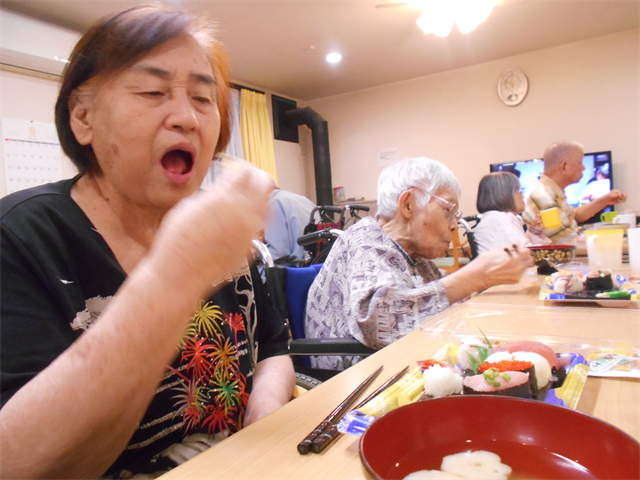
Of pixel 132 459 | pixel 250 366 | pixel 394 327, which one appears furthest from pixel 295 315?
pixel 132 459

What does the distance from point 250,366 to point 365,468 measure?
0.66m

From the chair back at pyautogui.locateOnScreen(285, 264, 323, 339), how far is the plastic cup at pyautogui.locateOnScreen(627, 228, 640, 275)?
124 centimetres

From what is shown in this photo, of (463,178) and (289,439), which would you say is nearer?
(289,439)

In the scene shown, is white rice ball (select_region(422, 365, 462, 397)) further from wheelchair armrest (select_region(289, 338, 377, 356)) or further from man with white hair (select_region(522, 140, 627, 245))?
man with white hair (select_region(522, 140, 627, 245))

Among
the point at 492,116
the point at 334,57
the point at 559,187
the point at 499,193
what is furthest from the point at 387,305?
the point at 492,116

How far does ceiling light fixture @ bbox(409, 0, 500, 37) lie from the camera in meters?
2.85

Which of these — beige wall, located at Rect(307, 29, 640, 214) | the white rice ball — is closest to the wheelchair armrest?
the white rice ball

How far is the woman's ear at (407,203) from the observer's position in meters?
1.50

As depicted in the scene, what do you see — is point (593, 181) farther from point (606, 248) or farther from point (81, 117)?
point (81, 117)

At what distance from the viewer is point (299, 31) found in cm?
374

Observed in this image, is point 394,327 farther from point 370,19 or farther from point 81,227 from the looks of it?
point 370,19

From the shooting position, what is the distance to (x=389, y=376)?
725mm

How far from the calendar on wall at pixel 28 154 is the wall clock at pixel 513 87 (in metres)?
4.60

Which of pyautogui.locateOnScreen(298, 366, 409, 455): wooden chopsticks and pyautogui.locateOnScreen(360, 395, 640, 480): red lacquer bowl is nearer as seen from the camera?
pyautogui.locateOnScreen(360, 395, 640, 480): red lacquer bowl
